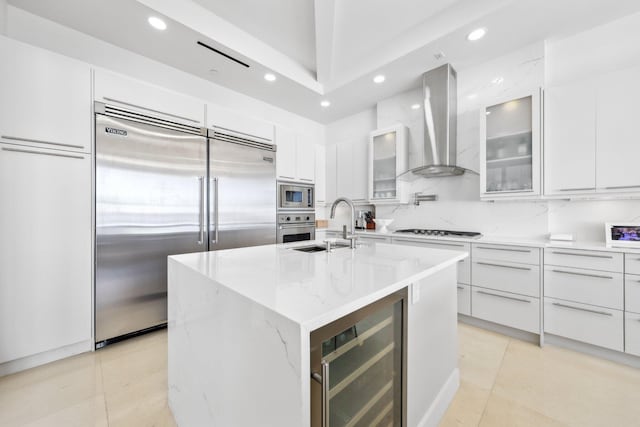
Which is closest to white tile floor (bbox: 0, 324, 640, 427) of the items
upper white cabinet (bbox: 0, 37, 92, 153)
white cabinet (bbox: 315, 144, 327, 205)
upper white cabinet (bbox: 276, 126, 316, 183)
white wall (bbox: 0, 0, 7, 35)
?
upper white cabinet (bbox: 0, 37, 92, 153)

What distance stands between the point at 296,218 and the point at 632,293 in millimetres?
3192

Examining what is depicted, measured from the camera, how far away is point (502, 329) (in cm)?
235

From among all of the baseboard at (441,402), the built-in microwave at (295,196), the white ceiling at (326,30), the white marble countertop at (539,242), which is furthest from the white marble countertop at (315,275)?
the white ceiling at (326,30)

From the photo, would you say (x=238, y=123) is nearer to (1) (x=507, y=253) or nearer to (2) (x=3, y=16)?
(2) (x=3, y=16)

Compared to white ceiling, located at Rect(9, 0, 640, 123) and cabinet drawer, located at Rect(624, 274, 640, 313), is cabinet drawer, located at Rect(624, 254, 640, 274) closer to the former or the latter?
cabinet drawer, located at Rect(624, 274, 640, 313)

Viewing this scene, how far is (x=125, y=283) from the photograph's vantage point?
7.05ft

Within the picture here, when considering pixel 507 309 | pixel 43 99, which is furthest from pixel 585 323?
pixel 43 99

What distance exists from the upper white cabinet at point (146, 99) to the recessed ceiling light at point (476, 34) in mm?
2690

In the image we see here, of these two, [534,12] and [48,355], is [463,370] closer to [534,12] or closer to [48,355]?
[534,12]

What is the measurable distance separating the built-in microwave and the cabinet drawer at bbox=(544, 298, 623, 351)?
2840 millimetres

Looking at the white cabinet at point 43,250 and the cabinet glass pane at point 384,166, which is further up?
the cabinet glass pane at point 384,166

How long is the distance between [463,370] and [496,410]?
374 millimetres

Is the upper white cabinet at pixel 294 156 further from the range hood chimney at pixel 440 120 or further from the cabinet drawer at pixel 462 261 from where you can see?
the cabinet drawer at pixel 462 261

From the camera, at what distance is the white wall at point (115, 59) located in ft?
6.74
